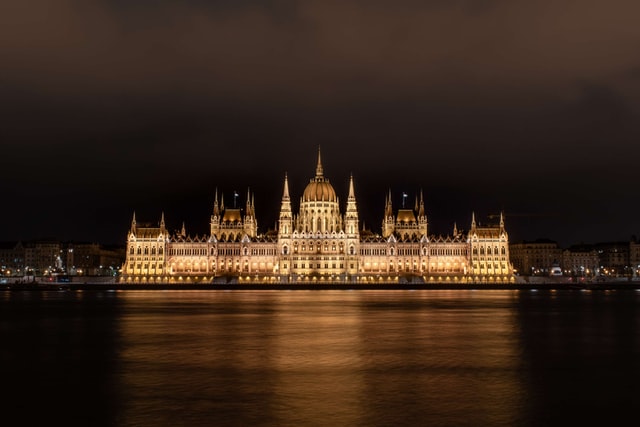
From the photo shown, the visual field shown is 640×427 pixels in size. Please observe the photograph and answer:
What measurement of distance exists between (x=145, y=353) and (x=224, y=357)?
13.5 feet

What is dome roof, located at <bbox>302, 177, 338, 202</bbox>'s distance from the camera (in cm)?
17350

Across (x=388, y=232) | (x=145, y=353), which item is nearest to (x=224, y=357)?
(x=145, y=353)

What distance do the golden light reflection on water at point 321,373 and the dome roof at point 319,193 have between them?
401 feet

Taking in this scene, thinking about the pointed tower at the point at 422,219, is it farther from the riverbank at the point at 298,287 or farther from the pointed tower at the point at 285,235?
the riverbank at the point at 298,287

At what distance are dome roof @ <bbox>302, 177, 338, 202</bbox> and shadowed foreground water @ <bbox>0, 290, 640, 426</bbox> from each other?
12129cm

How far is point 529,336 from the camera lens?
42.5 metres

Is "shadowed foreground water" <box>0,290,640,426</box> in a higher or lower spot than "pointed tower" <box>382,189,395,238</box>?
lower

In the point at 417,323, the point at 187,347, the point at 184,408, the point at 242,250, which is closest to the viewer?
the point at 184,408

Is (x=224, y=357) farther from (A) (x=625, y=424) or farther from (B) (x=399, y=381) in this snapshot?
(A) (x=625, y=424)

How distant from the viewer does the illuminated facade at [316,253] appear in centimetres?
16450

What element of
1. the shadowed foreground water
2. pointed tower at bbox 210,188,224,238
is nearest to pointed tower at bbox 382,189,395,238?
pointed tower at bbox 210,188,224,238

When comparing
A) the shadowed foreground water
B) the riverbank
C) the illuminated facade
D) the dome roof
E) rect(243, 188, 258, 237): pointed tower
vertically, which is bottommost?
the shadowed foreground water

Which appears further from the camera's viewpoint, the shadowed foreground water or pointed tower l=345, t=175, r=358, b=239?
pointed tower l=345, t=175, r=358, b=239

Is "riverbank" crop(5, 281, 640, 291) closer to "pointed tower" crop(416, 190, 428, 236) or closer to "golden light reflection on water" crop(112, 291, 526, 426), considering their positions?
"pointed tower" crop(416, 190, 428, 236)
